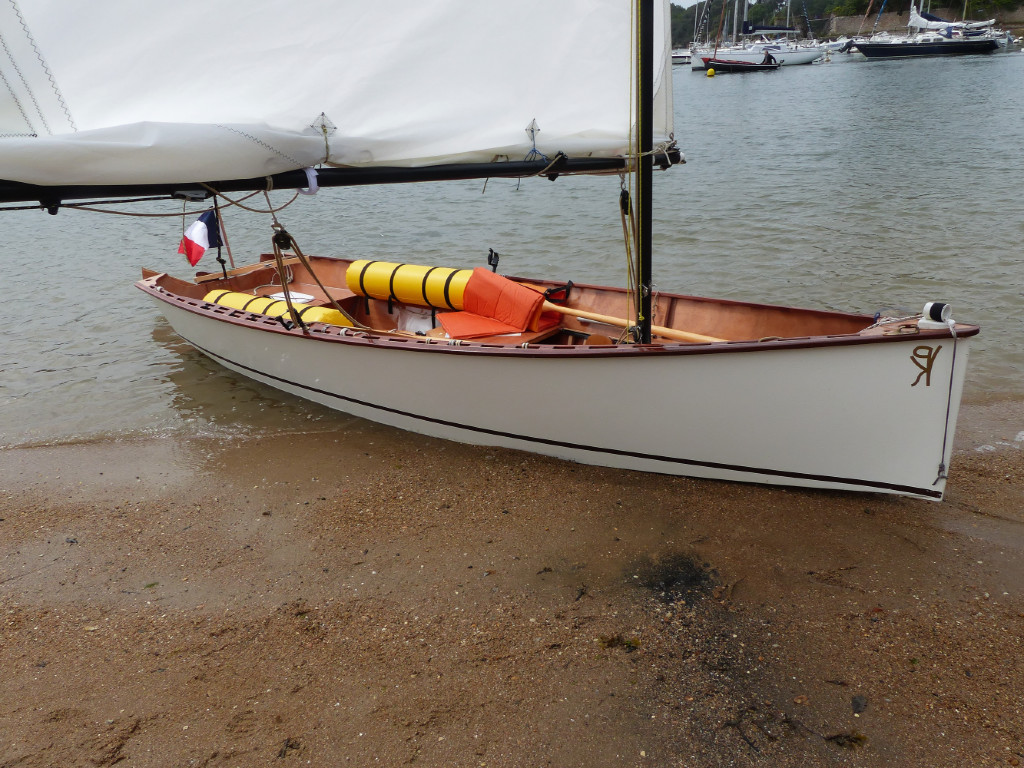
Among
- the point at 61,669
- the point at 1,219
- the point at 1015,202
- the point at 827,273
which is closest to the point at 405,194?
the point at 1,219

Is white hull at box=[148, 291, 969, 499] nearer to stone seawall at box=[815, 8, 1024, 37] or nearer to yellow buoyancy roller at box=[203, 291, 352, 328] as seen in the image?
yellow buoyancy roller at box=[203, 291, 352, 328]

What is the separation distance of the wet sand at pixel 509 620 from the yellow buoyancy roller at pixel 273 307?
1.84 m

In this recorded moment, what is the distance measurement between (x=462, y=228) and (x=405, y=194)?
4980 millimetres

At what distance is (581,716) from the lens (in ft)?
13.8

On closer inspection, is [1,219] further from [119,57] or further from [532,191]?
[119,57]

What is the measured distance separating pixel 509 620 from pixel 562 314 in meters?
3.83

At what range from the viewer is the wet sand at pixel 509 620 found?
4.06 metres

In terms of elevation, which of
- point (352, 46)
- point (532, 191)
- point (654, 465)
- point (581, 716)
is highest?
point (352, 46)

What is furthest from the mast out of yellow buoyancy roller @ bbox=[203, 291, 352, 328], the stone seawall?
the stone seawall

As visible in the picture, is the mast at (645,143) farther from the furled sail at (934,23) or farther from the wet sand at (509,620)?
the furled sail at (934,23)

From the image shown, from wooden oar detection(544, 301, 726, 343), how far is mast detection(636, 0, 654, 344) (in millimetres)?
286

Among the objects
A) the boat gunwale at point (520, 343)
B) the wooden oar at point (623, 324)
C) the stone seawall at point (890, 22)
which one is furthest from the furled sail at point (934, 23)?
the boat gunwale at point (520, 343)

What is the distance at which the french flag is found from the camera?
988 centimetres

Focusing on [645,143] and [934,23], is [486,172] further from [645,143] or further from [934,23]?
[934,23]
